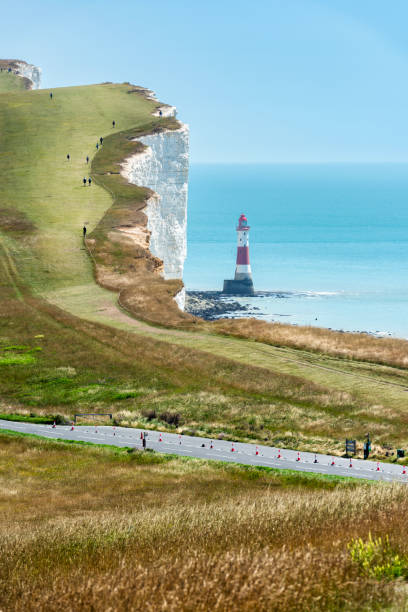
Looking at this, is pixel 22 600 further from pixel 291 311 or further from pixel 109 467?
pixel 291 311

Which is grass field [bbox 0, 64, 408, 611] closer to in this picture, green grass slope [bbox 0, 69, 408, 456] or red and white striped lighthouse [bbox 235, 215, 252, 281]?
green grass slope [bbox 0, 69, 408, 456]

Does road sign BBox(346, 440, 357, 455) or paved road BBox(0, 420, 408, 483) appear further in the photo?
road sign BBox(346, 440, 357, 455)

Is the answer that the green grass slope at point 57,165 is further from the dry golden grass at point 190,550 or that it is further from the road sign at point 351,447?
the dry golden grass at point 190,550

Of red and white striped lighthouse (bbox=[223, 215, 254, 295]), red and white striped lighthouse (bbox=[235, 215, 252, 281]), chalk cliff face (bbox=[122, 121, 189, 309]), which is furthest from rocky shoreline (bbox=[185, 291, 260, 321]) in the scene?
chalk cliff face (bbox=[122, 121, 189, 309])

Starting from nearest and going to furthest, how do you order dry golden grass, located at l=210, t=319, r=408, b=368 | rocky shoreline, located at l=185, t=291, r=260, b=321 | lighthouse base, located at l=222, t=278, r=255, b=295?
dry golden grass, located at l=210, t=319, r=408, b=368
rocky shoreline, located at l=185, t=291, r=260, b=321
lighthouse base, located at l=222, t=278, r=255, b=295

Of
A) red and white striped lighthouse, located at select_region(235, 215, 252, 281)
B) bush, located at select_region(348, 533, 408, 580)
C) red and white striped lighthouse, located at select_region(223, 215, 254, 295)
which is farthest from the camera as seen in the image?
red and white striped lighthouse, located at select_region(223, 215, 254, 295)

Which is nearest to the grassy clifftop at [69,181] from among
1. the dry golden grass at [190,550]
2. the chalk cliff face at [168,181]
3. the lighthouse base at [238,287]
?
Result: the chalk cliff face at [168,181]

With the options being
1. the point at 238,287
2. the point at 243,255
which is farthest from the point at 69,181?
the point at 243,255
